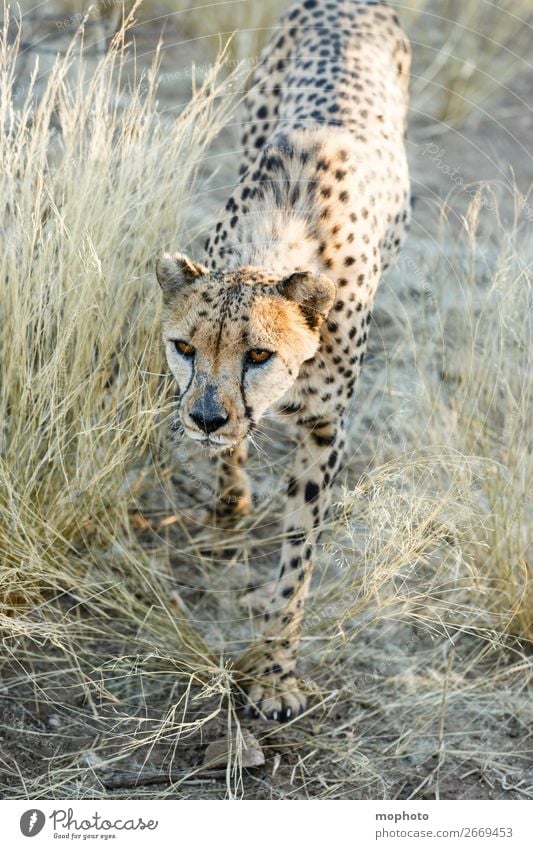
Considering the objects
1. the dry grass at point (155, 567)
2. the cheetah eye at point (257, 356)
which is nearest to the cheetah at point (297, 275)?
the cheetah eye at point (257, 356)

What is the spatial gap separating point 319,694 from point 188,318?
116 cm

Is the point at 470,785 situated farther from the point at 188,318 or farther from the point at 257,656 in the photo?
the point at 188,318

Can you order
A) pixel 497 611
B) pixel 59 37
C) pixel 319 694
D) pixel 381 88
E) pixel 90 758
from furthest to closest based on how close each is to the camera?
pixel 59 37, pixel 381 88, pixel 497 611, pixel 319 694, pixel 90 758

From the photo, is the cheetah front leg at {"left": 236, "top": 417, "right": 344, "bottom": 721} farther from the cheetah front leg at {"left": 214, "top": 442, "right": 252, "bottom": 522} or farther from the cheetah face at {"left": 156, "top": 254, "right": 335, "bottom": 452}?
the cheetah front leg at {"left": 214, "top": 442, "right": 252, "bottom": 522}

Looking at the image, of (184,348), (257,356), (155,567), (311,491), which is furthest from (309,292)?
(155,567)

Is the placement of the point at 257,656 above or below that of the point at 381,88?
below

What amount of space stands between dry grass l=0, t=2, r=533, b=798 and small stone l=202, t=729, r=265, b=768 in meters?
0.03

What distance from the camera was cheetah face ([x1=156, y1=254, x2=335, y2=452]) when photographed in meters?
2.52

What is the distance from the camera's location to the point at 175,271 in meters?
2.67

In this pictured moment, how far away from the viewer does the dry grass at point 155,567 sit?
284 cm

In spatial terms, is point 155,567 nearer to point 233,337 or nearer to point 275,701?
point 275,701

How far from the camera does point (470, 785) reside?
2.92m

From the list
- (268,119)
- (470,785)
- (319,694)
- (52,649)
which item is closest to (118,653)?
(52,649)

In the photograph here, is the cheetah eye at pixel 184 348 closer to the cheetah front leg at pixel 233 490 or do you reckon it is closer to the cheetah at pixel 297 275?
the cheetah at pixel 297 275
